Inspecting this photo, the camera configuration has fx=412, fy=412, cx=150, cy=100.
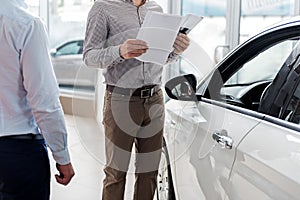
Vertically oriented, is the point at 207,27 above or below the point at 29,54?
above

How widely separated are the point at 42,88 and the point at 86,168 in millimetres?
2263

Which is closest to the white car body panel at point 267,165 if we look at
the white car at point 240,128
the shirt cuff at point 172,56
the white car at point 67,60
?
the white car at point 240,128

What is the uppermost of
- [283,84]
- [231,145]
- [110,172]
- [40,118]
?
[283,84]

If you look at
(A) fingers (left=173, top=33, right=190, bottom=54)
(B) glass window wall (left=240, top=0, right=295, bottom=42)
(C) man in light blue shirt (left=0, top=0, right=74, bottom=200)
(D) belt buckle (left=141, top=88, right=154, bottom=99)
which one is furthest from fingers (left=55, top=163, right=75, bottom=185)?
(B) glass window wall (left=240, top=0, right=295, bottom=42)

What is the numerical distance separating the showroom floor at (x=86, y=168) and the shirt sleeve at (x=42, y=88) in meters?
1.29

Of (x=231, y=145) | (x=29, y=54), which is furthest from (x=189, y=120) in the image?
(x=29, y=54)

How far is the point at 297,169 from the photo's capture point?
3.76ft

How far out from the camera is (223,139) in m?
1.53

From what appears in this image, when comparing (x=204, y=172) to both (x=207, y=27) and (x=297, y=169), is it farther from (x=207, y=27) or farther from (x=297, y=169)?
(x=207, y=27)

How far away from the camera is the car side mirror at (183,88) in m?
1.97

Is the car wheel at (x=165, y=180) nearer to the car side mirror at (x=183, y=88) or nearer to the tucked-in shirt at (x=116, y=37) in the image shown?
the car side mirror at (x=183, y=88)

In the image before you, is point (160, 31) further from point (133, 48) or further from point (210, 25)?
point (210, 25)

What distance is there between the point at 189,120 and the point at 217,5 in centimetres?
215

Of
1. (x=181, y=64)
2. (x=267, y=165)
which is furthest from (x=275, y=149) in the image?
(x=181, y=64)
